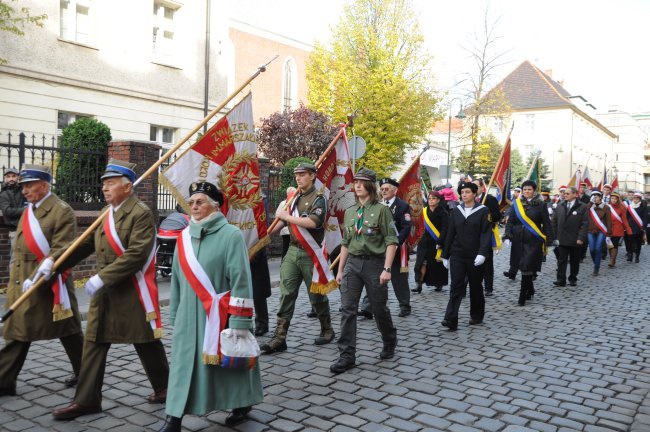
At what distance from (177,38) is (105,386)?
18.0 metres

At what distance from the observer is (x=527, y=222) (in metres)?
10.5

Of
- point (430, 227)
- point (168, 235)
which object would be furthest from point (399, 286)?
point (168, 235)

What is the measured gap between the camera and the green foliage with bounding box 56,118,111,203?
1066 centimetres

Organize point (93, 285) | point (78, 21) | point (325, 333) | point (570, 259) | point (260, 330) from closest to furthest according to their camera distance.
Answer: point (93, 285) → point (325, 333) → point (260, 330) → point (570, 259) → point (78, 21)

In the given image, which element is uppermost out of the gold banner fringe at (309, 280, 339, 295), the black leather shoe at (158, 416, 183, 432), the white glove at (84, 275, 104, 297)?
the white glove at (84, 275, 104, 297)

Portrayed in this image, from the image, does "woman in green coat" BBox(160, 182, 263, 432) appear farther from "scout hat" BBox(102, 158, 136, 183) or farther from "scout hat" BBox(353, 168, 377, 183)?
"scout hat" BBox(353, 168, 377, 183)

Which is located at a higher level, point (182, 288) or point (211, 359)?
point (182, 288)

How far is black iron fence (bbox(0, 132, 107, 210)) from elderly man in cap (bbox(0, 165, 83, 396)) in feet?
18.3

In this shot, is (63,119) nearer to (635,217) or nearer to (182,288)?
(182,288)

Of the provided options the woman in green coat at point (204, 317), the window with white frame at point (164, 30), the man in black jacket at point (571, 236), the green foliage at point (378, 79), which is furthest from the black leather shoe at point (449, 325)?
the green foliage at point (378, 79)

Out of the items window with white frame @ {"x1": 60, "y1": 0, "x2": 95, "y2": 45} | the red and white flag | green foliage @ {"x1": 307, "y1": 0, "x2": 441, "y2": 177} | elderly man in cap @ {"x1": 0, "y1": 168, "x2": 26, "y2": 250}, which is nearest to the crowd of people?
the red and white flag

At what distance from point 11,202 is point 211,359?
692 cm

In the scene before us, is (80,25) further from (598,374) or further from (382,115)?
(598,374)

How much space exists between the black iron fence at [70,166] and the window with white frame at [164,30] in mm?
10477
